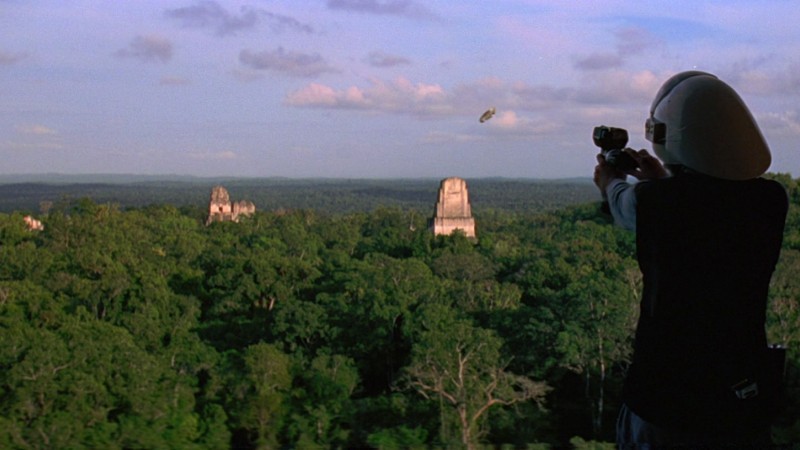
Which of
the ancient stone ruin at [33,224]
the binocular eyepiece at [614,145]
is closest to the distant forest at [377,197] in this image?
the ancient stone ruin at [33,224]

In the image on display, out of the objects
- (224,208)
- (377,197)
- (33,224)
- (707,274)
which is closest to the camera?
(707,274)

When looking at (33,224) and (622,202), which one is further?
(33,224)

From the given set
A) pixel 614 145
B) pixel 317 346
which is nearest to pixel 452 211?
pixel 317 346

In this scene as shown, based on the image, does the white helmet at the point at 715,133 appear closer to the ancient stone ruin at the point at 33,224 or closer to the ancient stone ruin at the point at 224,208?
the ancient stone ruin at the point at 33,224

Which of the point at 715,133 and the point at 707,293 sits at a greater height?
the point at 715,133

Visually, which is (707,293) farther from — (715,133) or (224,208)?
(224,208)

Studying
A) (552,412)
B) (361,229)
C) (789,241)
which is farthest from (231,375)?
(361,229)

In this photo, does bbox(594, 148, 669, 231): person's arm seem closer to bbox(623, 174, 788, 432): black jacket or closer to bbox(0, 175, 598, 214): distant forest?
bbox(623, 174, 788, 432): black jacket

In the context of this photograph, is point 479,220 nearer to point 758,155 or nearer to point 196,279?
point 196,279
